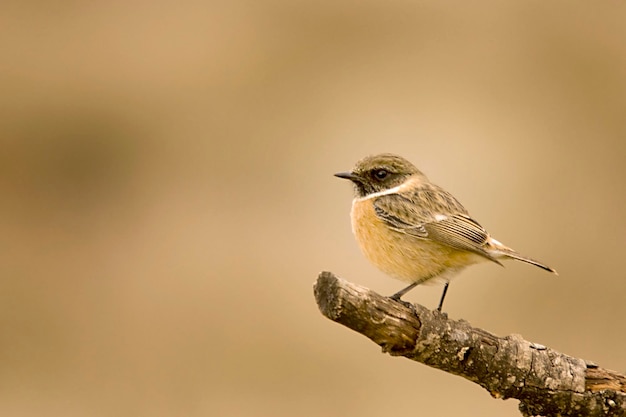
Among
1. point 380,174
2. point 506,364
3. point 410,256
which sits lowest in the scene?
point 506,364

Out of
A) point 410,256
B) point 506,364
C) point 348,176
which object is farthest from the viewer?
point 348,176

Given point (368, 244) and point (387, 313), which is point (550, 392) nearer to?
point (387, 313)

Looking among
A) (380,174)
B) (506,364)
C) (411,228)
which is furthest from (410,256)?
(506,364)

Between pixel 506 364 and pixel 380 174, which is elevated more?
pixel 380 174

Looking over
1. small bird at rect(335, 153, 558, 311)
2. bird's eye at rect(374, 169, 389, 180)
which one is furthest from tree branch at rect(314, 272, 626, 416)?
bird's eye at rect(374, 169, 389, 180)

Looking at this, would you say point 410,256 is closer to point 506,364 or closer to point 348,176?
point 348,176

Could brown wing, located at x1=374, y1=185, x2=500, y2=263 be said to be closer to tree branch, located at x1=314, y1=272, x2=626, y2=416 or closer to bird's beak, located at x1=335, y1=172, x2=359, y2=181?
bird's beak, located at x1=335, y1=172, x2=359, y2=181

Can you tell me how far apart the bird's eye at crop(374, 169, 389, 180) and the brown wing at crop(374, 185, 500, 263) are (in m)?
0.10

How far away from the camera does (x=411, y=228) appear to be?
12.9 feet

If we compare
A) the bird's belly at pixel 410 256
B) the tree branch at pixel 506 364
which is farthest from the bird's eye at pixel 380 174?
the tree branch at pixel 506 364

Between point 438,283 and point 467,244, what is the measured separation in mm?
271

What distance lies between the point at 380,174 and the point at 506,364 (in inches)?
48.7

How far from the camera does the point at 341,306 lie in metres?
2.75

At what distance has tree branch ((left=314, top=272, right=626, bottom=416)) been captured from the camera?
119 inches
